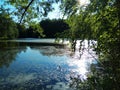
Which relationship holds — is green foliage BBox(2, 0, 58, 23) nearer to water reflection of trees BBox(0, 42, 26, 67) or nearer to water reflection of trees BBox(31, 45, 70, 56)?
water reflection of trees BBox(0, 42, 26, 67)

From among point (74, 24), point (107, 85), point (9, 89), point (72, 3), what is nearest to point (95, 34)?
point (74, 24)

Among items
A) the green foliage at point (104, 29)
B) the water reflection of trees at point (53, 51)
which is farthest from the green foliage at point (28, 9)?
the water reflection of trees at point (53, 51)

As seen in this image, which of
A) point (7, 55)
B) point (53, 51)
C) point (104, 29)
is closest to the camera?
point (104, 29)

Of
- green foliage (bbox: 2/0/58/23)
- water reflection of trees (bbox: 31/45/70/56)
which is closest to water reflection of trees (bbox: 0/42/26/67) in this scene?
water reflection of trees (bbox: 31/45/70/56)

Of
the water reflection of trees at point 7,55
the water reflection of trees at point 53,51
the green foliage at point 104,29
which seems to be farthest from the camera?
the water reflection of trees at point 53,51

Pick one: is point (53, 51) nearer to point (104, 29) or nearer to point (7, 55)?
point (7, 55)

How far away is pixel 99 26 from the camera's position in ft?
7.25

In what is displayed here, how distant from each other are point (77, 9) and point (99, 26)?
0.30 m

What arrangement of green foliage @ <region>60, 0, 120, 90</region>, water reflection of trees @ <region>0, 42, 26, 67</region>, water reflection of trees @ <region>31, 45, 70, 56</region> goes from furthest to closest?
water reflection of trees @ <region>31, 45, 70, 56</region>
water reflection of trees @ <region>0, 42, 26, 67</region>
green foliage @ <region>60, 0, 120, 90</region>

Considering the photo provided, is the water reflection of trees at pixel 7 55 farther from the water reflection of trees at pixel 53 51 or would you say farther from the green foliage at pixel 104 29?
the green foliage at pixel 104 29

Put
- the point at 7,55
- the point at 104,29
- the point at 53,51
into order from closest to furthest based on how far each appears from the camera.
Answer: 1. the point at 104,29
2. the point at 7,55
3. the point at 53,51

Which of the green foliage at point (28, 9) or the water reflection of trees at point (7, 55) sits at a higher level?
the green foliage at point (28, 9)

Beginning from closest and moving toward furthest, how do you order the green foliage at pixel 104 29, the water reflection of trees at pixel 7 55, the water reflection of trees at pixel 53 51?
1. the green foliage at pixel 104 29
2. the water reflection of trees at pixel 7 55
3. the water reflection of trees at pixel 53 51

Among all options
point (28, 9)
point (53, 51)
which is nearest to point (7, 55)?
point (53, 51)
